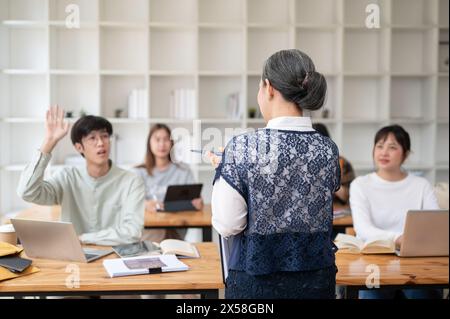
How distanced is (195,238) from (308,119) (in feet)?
7.59

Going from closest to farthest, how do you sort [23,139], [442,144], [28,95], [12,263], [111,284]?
1. [111,284]
2. [12,263]
3. [23,139]
4. [28,95]
5. [442,144]

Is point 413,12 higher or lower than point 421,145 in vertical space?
Answer: higher

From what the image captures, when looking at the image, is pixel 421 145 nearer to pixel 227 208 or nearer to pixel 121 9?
pixel 121 9

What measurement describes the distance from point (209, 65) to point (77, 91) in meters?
0.84

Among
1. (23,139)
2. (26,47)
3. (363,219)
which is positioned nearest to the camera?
(363,219)

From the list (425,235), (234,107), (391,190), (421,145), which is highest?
(234,107)

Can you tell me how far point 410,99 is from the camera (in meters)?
3.53

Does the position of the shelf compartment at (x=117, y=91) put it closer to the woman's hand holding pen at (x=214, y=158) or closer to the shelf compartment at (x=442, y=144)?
the shelf compartment at (x=442, y=144)

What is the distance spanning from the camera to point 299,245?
1329mm

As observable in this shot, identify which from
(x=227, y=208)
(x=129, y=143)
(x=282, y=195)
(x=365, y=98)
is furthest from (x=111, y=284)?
(x=365, y=98)

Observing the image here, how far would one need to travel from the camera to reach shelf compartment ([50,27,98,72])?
2398mm

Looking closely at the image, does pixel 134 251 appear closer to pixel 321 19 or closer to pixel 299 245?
pixel 299 245

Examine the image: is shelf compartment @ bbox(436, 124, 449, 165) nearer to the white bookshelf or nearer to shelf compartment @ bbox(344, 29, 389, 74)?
the white bookshelf
